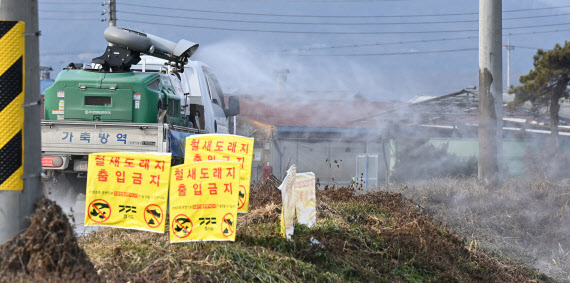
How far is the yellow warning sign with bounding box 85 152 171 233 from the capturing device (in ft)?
22.8

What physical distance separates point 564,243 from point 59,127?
9.14m

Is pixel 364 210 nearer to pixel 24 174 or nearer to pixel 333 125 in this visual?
pixel 24 174

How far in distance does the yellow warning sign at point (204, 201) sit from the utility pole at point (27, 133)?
66.8 inches

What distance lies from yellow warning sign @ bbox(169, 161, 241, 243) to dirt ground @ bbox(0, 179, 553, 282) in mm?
136

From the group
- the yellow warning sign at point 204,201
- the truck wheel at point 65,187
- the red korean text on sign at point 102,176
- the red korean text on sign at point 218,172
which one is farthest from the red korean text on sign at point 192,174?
the truck wheel at point 65,187

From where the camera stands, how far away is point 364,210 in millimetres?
10617

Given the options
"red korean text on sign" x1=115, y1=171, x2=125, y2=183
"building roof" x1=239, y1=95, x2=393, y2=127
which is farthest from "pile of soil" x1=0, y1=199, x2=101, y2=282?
"building roof" x1=239, y1=95, x2=393, y2=127

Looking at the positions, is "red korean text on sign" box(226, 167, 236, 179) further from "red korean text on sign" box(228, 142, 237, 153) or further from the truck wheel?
the truck wheel

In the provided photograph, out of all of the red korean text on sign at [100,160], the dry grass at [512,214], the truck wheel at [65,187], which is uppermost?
the red korean text on sign at [100,160]

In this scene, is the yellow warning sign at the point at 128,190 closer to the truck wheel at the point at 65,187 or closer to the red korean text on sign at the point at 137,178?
the red korean text on sign at the point at 137,178

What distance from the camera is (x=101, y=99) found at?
43.5 feet

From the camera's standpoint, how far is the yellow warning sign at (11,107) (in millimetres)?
5105

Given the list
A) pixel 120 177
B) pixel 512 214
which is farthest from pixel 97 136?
pixel 512 214

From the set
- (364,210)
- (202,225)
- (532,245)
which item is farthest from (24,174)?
(532,245)
